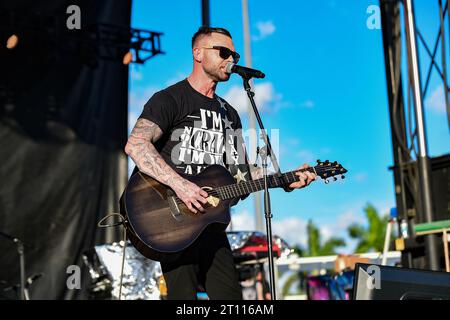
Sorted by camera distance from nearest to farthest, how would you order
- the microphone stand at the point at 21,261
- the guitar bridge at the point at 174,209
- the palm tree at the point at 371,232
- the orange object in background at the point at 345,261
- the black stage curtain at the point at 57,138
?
the guitar bridge at the point at 174,209 < the microphone stand at the point at 21,261 < the black stage curtain at the point at 57,138 < the orange object in background at the point at 345,261 < the palm tree at the point at 371,232

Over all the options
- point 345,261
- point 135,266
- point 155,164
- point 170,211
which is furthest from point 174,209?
point 345,261

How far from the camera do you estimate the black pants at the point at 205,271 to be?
356 centimetres

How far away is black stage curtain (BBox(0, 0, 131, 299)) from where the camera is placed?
787 centimetres

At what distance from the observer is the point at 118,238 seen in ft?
27.4

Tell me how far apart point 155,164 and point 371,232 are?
35777 millimetres

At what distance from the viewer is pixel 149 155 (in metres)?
3.66

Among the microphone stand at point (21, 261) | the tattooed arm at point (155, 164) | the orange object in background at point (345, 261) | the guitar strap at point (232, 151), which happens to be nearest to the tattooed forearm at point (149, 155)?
the tattooed arm at point (155, 164)

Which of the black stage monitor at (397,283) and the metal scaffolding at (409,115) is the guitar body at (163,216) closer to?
the black stage monitor at (397,283)

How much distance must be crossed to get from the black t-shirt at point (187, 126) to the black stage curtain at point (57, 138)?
4527 mm

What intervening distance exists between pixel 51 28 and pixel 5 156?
65.4 inches

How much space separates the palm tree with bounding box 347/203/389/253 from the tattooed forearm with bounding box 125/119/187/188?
34606mm

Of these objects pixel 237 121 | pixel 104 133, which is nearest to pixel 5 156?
pixel 104 133
